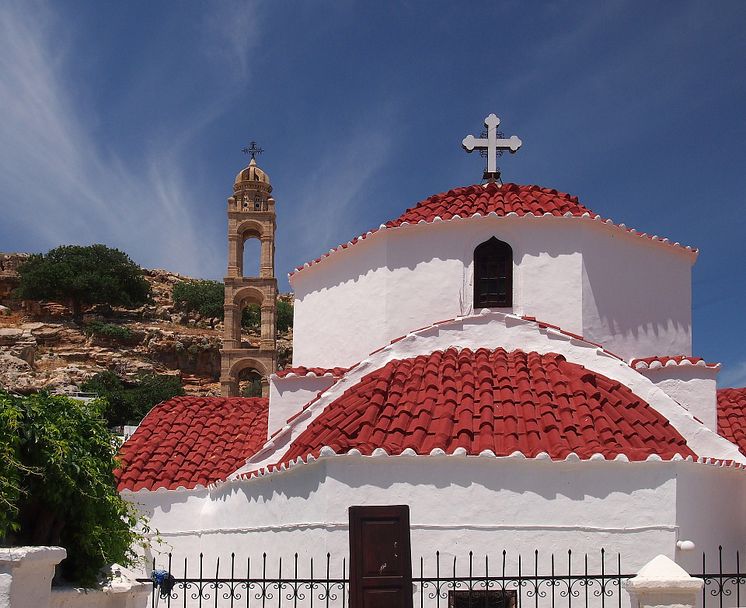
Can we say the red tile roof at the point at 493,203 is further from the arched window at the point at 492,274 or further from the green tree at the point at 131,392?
the green tree at the point at 131,392

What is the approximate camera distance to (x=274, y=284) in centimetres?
3888

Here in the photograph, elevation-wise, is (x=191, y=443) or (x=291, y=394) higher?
(x=291, y=394)

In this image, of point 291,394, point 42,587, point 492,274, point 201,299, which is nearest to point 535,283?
point 492,274

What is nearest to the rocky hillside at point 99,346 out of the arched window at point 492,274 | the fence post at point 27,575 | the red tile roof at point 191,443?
the red tile roof at point 191,443

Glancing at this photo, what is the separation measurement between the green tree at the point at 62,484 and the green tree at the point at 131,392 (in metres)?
39.1

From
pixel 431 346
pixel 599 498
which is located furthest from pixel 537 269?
pixel 599 498

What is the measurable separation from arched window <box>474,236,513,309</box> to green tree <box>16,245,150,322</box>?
50838 millimetres

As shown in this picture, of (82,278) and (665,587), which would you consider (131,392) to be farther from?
(665,587)

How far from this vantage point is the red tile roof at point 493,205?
1210 centimetres

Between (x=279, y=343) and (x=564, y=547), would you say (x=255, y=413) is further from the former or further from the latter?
(x=279, y=343)

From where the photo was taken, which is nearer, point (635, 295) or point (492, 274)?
point (492, 274)

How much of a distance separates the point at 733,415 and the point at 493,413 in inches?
175

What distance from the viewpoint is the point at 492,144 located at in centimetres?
1427

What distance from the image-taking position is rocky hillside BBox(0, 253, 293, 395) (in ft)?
158
